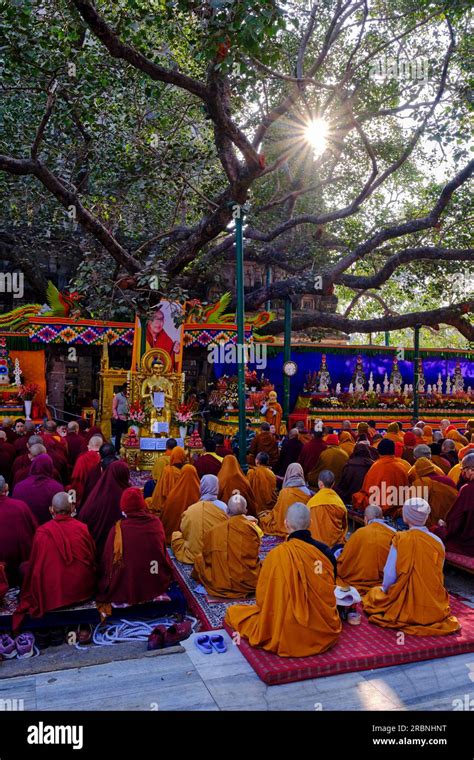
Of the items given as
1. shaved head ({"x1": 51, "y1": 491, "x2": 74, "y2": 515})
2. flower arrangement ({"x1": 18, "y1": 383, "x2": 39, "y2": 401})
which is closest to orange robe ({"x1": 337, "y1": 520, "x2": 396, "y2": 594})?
shaved head ({"x1": 51, "y1": 491, "x2": 74, "y2": 515})

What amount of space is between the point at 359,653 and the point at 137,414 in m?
10.2

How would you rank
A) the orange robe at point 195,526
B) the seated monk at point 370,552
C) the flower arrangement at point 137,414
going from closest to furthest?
the seated monk at point 370,552, the orange robe at point 195,526, the flower arrangement at point 137,414

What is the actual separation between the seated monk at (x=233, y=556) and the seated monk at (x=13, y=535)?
2.08 m

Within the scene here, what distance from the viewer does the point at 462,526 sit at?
8.27 metres

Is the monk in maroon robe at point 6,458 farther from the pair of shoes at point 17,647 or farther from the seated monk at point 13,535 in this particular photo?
the pair of shoes at point 17,647

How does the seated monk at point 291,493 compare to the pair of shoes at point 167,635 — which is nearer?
the pair of shoes at point 167,635

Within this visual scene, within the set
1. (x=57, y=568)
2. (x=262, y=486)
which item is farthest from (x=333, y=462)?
(x=57, y=568)

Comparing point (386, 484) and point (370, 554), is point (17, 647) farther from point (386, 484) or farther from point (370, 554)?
point (386, 484)

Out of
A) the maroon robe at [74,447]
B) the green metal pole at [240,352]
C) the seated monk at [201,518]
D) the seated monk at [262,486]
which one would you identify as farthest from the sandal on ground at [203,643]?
the maroon robe at [74,447]

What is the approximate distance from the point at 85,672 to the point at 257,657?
1515mm

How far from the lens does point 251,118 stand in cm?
2006

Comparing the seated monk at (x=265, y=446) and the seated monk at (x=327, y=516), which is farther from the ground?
the seated monk at (x=265, y=446)

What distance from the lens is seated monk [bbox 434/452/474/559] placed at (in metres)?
8.15

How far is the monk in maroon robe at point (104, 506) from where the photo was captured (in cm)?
785
